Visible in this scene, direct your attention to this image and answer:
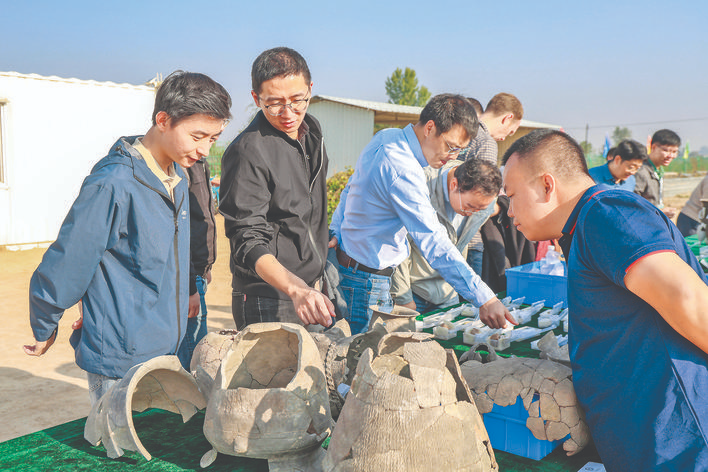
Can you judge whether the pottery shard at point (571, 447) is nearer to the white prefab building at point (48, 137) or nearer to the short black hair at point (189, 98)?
the short black hair at point (189, 98)

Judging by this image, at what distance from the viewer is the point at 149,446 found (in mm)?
1484

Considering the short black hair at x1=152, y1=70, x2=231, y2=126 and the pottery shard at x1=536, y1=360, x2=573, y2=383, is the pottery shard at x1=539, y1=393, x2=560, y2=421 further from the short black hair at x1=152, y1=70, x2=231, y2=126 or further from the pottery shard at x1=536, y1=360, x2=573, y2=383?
the short black hair at x1=152, y1=70, x2=231, y2=126

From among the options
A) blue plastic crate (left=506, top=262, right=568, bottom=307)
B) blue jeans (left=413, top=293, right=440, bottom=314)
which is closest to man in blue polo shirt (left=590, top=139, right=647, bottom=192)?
blue plastic crate (left=506, top=262, right=568, bottom=307)

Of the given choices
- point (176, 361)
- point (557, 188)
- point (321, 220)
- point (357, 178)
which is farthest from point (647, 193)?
point (176, 361)

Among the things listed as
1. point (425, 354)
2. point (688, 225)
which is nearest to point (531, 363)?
point (425, 354)

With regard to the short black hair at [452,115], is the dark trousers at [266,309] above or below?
below

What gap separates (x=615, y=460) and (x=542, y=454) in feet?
0.61

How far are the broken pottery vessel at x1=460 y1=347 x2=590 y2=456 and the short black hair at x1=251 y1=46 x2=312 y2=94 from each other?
1.26 metres

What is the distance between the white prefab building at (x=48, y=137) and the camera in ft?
31.3

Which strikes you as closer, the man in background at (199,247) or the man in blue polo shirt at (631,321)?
the man in blue polo shirt at (631,321)

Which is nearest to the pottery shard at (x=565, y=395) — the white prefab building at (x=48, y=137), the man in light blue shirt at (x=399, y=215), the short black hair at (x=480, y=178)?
the man in light blue shirt at (x=399, y=215)

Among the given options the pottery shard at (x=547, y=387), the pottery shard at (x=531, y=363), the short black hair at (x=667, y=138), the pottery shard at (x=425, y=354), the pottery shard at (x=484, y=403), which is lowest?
the pottery shard at (x=484, y=403)

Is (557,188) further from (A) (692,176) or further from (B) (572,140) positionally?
(A) (692,176)

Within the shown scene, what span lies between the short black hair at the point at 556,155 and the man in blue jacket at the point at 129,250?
37.7 inches
